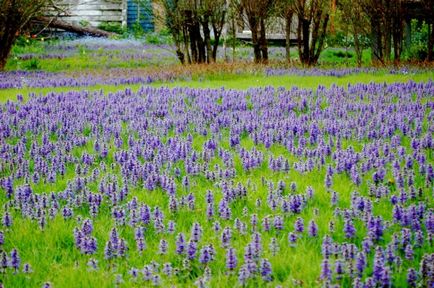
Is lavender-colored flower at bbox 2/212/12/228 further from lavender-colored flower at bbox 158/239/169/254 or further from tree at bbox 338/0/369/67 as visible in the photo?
tree at bbox 338/0/369/67

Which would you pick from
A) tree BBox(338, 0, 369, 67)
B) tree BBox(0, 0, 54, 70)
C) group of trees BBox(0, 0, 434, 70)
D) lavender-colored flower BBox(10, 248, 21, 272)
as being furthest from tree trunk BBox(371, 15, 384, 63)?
lavender-colored flower BBox(10, 248, 21, 272)

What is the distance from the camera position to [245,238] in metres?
3.64

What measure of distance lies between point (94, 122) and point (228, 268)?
5.05 metres

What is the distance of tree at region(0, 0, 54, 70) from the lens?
16.5 metres

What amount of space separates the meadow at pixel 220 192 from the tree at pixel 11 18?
7771mm

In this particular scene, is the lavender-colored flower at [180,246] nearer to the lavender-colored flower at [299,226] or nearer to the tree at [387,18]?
the lavender-colored flower at [299,226]

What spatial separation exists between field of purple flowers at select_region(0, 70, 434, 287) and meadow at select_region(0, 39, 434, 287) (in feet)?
0.04

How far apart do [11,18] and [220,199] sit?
46.3ft

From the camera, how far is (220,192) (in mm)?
4645

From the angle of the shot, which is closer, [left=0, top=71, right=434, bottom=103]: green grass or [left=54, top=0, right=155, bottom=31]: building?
[left=0, top=71, right=434, bottom=103]: green grass

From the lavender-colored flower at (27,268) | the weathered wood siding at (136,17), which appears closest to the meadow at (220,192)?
the lavender-colored flower at (27,268)

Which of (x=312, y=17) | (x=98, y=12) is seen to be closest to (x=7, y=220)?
(x=312, y=17)

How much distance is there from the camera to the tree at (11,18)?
16531 mm

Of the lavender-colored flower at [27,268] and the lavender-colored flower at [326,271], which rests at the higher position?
the lavender-colored flower at [326,271]
